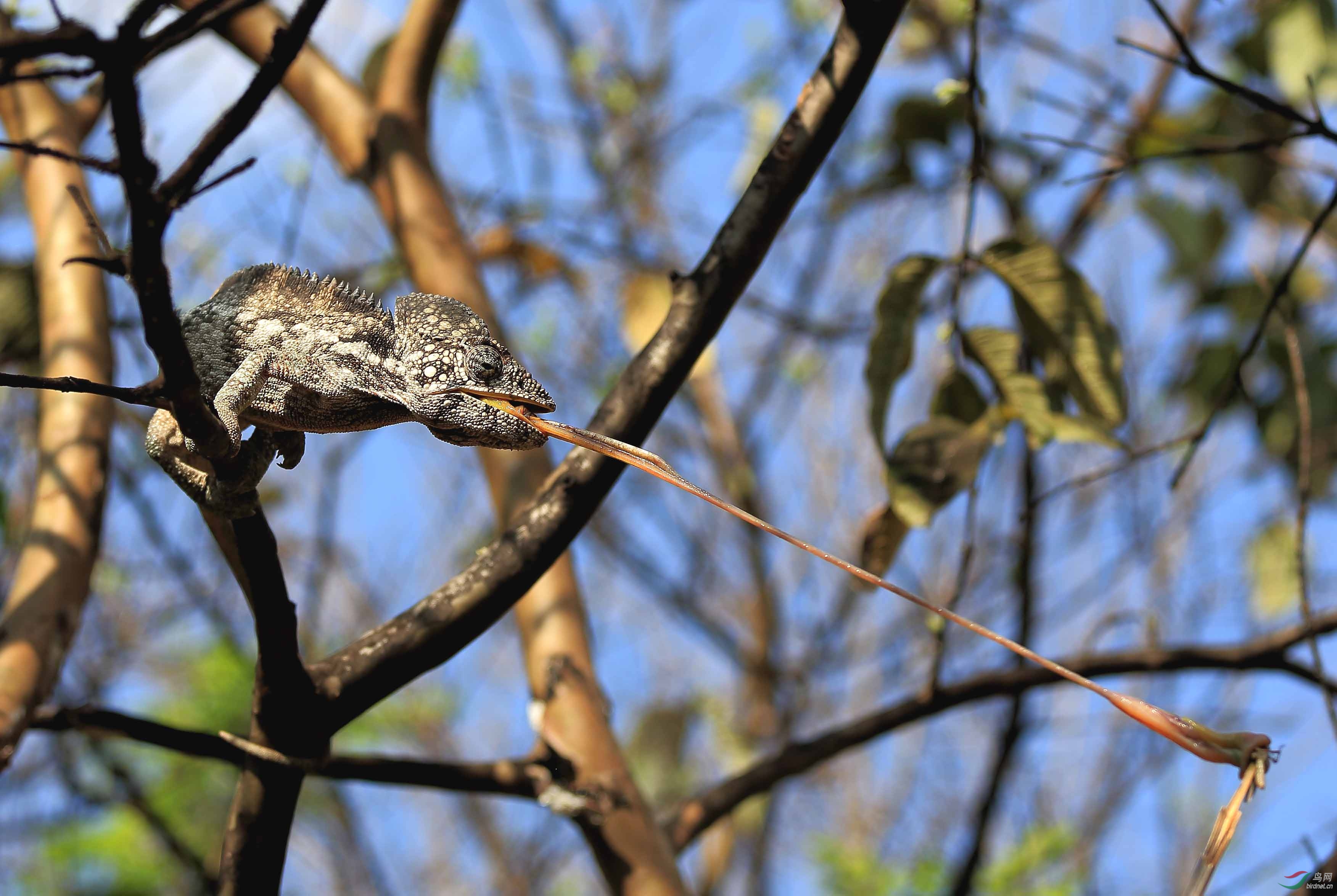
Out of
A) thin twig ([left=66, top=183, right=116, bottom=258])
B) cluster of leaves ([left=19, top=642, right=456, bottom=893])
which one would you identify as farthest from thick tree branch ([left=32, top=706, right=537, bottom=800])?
cluster of leaves ([left=19, top=642, right=456, bottom=893])

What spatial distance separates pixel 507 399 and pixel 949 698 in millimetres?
1249

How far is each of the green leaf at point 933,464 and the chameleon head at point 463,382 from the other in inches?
26.1

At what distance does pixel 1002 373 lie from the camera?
1794 mm

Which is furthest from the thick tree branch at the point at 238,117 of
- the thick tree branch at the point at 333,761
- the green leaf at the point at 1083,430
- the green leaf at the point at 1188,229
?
the green leaf at the point at 1188,229

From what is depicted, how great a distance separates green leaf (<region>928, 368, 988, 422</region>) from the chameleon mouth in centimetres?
94

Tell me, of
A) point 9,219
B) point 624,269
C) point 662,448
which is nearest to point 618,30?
point 624,269

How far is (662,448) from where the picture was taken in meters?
5.14

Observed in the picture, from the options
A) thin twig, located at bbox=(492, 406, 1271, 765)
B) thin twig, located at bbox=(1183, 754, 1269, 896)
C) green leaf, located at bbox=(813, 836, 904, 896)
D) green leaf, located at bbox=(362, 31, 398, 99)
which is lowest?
thin twig, located at bbox=(1183, 754, 1269, 896)

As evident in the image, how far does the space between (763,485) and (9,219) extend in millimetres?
3138

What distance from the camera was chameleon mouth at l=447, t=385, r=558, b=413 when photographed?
1166 mm

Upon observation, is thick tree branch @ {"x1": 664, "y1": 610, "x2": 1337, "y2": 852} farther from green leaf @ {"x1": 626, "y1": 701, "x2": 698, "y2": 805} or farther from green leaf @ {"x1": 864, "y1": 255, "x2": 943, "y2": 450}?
green leaf @ {"x1": 626, "y1": 701, "x2": 698, "y2": 805}

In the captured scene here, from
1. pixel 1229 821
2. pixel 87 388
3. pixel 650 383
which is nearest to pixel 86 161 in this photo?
pixel 87 388

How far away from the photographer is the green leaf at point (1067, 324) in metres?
1.76

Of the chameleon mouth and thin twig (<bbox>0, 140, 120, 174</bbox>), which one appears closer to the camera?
thin twig (<bbox>0, 140, 120, 174</bbox>)
